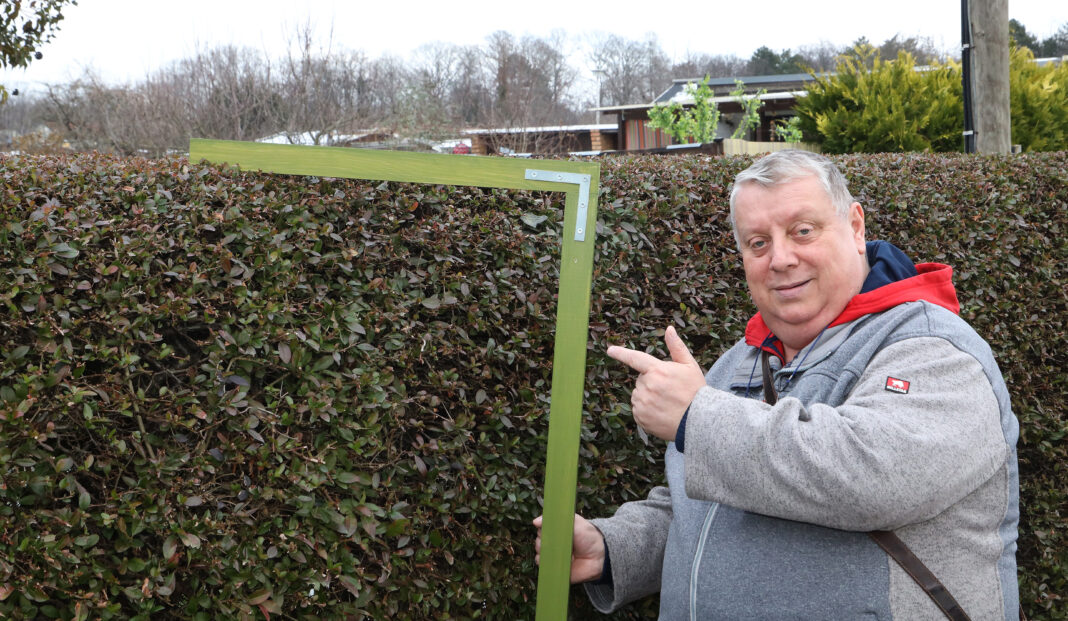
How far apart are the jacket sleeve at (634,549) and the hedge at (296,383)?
0.24 meters

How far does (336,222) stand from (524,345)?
64cm

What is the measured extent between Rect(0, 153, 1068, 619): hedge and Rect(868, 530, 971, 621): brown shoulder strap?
3.36 feet

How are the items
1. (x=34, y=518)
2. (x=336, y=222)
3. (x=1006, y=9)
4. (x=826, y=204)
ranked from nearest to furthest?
1. (x=34, y=518)
2. (x=826, y=204)
3. (x=336, y=222)
4. (x=1006, y=9)

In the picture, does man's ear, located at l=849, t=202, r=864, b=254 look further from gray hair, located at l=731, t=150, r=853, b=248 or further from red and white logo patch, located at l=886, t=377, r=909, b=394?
red and white logo patch, located at l=886, t=377, r=909, b=394

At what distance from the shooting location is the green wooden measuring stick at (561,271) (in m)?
2.18

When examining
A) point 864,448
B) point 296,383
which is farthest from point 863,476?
point 296,383

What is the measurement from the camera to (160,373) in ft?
6.52

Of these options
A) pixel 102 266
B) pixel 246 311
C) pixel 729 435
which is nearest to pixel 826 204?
pixel 729 435

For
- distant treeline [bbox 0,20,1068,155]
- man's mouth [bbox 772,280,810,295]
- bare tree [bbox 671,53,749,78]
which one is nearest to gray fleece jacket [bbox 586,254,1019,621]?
man's mouth [bbox 772,280,810,295]

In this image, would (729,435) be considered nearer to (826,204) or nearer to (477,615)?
(826,204)

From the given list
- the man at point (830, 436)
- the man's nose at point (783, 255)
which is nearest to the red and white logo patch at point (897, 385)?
the man at point (830, 436)

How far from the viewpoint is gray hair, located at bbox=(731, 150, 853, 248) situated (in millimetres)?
1975

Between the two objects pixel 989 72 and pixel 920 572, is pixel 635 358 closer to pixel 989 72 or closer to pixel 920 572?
pixel 920 572

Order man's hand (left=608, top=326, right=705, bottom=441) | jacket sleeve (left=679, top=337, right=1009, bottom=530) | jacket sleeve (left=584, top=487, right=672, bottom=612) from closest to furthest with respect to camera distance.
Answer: jacket sleeve (left=679, top=337, right=1009, bottom=530)
man's hand (left=608, top=326, right=705, bottom=441)
jacket sleeve (left=584, top=487, right=672, bottom=612)
